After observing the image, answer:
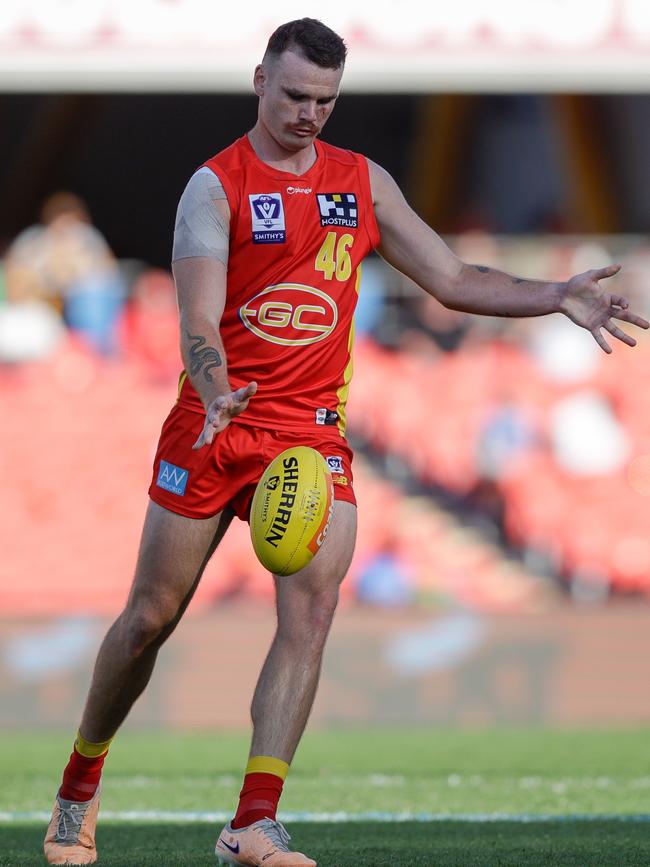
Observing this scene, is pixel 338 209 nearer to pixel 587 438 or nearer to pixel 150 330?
pixel 587 438

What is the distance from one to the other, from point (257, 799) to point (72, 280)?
27.6 ft

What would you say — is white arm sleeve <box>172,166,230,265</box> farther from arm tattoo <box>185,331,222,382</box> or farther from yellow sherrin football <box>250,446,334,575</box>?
yellow sherrin football <box>250,446,334,575</box>

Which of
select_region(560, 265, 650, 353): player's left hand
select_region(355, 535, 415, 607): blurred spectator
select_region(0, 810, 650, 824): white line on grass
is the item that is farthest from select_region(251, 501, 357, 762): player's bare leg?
select_region(355, 535, 415, 607): blurred spectator

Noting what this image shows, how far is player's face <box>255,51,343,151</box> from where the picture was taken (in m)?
4.91

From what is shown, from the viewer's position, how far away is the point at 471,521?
12172 millimetres

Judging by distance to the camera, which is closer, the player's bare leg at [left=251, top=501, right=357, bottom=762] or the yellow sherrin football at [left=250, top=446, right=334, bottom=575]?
the yellow sherrin football at [left=250, top=446, right=334, bottom=575]

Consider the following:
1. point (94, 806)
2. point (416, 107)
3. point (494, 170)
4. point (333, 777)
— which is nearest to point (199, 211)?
point (94, 806)

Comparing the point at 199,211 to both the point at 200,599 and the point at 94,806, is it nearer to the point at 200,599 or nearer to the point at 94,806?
the point at 94,806

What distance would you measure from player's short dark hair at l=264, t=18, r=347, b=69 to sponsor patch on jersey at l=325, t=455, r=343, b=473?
1.15 m

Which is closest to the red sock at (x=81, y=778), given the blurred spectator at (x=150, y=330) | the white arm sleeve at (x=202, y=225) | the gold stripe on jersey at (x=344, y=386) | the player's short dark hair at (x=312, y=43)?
the gold stripe on jersey at (x=344, y=386)

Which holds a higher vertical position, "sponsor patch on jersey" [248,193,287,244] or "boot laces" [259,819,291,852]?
"sponsor patch on jersey" [248,193,287,244]

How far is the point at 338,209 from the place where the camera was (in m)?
5.14

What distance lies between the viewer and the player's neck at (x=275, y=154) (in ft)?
16.8

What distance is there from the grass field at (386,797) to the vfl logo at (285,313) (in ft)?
5.10
